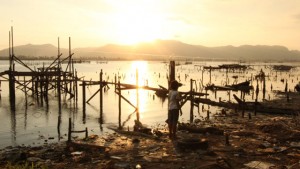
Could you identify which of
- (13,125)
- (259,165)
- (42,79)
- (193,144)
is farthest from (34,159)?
(42,79)

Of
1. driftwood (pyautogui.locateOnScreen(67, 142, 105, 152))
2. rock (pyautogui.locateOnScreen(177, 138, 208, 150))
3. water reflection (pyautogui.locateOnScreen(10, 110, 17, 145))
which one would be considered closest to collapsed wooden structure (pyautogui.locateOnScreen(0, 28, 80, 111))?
water reflection (pyautogui.locateOnScreen(10, 110, 17, 145))

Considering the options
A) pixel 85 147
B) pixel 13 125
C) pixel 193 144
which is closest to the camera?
pixel 193 144

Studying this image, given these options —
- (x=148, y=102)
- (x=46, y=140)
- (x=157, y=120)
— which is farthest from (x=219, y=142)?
(x=148, y=102)

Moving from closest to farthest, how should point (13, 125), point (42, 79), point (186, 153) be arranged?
point (186, 153)
point (13, 125)
point (42, 79)

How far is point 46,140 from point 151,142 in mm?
7676

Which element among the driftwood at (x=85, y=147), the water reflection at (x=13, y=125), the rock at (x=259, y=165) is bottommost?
the water reflection at (x=13, y=125)

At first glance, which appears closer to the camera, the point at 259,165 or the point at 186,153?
the point at 259,165

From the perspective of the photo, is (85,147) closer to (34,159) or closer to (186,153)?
(34,159)

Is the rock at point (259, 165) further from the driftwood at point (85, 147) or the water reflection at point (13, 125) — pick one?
the water reflection at point (13, 125)

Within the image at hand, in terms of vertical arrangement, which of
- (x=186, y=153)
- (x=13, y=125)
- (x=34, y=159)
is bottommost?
(x=13, y=125)

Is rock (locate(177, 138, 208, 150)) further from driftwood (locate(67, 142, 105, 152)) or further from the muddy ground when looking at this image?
driftwood (locate(67, 142, 105, 152))

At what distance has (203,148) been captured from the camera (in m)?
12.3

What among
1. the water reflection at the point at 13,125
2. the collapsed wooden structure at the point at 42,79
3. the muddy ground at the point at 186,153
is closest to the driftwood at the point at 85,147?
the muddy ground at the point at 186,153

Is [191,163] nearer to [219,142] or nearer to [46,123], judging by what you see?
[219,142]
